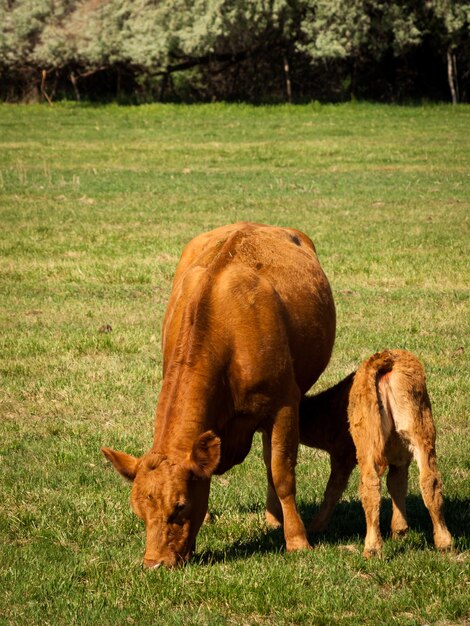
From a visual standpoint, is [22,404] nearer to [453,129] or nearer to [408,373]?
[408,373]

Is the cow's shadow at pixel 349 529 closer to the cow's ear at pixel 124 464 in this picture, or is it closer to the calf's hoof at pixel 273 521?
the calf's hoof at pixel 273 521

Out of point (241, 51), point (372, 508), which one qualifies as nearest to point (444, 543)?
point (372, 508)

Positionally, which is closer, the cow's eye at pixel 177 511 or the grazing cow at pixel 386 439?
the cow's eye at pixel 177 511

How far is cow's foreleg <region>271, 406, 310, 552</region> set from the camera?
259 inches

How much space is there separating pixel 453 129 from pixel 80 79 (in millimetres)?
22349

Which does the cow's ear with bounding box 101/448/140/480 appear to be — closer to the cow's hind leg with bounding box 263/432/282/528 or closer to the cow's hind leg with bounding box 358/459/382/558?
the cow's hind leg with bounding box 358/459/382/558

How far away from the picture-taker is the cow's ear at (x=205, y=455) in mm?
5738

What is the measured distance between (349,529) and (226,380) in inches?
65.6

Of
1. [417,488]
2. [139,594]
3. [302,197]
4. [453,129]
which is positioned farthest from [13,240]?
[453,129]

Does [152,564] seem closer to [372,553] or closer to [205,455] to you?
[205,455]

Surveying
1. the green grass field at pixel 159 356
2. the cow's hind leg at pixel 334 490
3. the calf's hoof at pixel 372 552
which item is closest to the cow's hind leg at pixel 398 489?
the green grass field at pixel 159 356

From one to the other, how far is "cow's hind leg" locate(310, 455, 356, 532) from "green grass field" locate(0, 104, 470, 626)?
97 mm

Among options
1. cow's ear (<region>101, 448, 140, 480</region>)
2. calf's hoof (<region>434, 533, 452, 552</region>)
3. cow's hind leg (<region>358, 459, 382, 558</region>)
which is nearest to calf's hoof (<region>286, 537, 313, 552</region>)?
cow's hind leg (<region>358, 459, 382, 558</region>)

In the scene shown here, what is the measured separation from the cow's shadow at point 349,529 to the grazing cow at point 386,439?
181 millimetres
